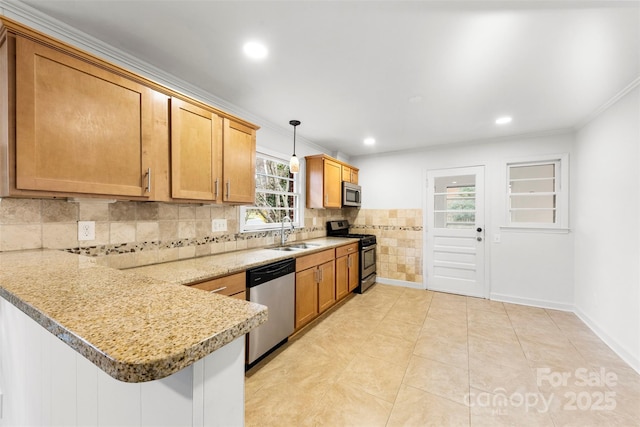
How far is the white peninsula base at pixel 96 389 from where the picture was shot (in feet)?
1.76

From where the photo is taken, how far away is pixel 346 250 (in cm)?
374

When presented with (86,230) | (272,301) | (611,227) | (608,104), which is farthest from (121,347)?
(608,104)

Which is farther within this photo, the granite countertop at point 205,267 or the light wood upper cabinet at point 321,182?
the light wood upper cabinet at point 321,182

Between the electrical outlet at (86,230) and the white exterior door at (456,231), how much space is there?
4.23 metres

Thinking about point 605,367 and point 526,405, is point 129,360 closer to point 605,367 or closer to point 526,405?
point 526,405

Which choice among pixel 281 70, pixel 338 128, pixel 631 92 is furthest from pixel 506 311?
pixel 281 70

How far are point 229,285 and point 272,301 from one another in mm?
528

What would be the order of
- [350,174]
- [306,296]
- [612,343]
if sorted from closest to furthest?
[612,343] < [306,296] < [350,174]

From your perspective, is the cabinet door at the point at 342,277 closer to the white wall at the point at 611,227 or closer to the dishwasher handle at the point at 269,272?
the dishwasher handle at the point at 269,272

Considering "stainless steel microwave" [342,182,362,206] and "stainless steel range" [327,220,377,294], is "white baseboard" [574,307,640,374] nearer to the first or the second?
"stainless steel range" [327,220,377,294]

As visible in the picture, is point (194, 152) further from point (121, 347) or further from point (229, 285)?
point (121, 347)

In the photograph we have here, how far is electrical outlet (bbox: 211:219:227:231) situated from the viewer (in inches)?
98.0

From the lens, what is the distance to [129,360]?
1.35 feet

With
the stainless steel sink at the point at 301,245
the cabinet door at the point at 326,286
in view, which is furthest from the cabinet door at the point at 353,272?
the stainless steel sink at the point at 301,245
